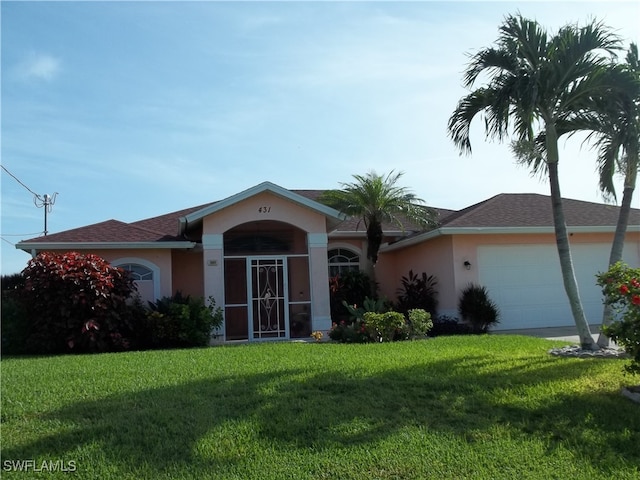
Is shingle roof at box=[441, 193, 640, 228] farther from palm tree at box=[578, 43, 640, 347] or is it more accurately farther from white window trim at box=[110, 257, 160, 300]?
white window trim at box=[110, 257, 160, 300]

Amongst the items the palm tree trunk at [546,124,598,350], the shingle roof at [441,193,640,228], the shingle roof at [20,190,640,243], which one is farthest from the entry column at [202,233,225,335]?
the palm tree trunk at [546,124,598,350]

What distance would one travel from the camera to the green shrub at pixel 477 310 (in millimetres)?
15734

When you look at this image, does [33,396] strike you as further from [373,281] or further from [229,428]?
[373,281]

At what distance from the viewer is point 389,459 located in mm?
5301

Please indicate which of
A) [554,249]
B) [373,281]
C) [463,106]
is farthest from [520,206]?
[463,106]

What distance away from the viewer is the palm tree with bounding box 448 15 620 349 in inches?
407

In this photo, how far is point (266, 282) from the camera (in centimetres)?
1648

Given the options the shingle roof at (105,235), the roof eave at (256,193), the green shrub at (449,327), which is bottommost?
the green shrub at (449,327)

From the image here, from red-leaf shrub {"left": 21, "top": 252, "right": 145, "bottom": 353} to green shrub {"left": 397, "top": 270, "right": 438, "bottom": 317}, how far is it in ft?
27.1

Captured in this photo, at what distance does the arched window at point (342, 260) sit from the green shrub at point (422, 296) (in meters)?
2.61

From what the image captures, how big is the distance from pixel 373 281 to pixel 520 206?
577cm

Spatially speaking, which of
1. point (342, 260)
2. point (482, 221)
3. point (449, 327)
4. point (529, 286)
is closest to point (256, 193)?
point (342, 260)

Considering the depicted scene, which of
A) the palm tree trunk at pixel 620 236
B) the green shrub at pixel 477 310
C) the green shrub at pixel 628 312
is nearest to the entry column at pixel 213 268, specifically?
the green shrub at pixel 477 310

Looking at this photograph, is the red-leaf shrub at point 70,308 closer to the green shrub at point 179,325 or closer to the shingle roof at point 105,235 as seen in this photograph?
the green shrub at point 179,325
